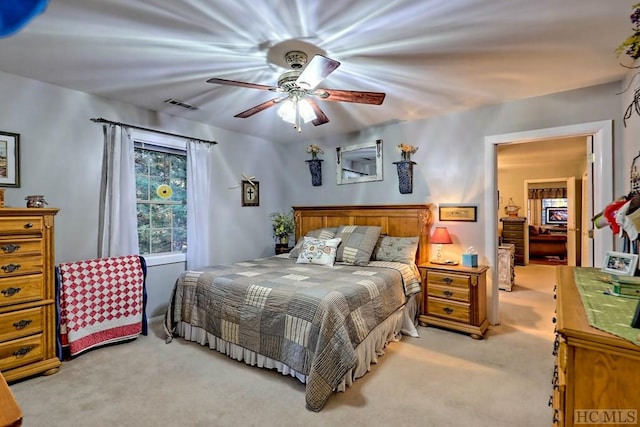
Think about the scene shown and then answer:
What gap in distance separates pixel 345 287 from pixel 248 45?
194cm

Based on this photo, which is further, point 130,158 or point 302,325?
point 130,158

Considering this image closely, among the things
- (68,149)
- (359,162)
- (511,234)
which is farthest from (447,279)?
(511,234)

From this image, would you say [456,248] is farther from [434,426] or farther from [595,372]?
[595,372]

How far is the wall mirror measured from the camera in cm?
427

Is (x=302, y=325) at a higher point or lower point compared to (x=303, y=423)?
higher

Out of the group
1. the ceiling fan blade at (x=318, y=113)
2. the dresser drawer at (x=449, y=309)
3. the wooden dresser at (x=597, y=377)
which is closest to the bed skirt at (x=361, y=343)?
the dresser drawer at (x=449, y=309)

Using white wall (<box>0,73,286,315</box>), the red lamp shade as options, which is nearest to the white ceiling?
white wall (<box>0,73,286,315</box>)

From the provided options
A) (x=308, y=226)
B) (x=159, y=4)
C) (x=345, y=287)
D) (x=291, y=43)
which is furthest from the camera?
(x=308, y=226)

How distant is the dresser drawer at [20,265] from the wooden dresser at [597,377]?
130 inches

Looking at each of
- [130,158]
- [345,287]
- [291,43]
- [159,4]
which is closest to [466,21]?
[291,43]

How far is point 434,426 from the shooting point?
1.85 meters

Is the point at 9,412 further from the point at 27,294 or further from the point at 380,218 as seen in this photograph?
the point at 380,218

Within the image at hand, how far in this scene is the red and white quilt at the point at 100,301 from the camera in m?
2.72

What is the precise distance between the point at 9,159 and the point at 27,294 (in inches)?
45.8
